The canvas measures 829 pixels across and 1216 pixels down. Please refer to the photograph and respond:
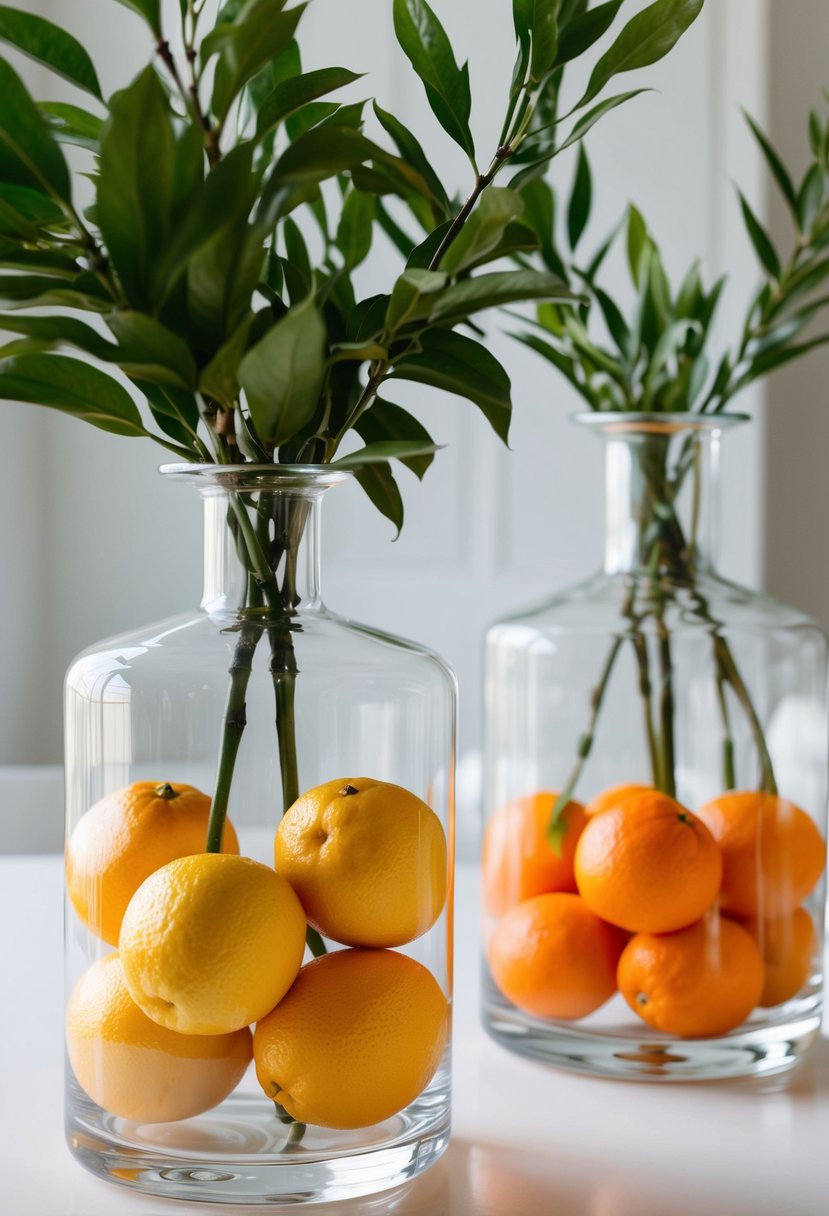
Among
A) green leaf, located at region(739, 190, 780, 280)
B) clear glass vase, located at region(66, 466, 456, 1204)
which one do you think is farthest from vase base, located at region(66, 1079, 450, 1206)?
green leaf, located at region(739, 190, 780, 280)

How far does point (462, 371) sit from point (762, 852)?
356 mm

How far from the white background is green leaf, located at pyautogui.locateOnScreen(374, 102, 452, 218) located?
177 cm

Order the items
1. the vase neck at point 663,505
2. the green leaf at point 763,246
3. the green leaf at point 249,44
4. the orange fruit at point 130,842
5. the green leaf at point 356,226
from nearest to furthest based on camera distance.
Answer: the green leaf at point 249,44 < the orange fruit at point 130,842 < the green leaf at point 356,226 < the vase neck at point 663,505 < the green leaf at point 763,246

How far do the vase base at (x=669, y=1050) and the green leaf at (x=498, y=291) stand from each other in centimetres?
42

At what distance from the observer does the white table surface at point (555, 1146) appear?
20.9 inches

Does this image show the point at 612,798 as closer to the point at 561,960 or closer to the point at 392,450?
the point at 561,960

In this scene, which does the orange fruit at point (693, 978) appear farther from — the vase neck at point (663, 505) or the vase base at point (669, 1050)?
the vase neck at point (663, 505)

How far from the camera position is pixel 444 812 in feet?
1.85

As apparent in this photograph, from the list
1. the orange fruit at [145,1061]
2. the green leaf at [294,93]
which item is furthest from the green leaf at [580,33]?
the orange fruit at [145,1061]

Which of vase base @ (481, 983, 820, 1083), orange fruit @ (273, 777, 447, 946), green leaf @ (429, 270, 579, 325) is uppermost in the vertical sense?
green leaf @ (429, 270, 579, 325)

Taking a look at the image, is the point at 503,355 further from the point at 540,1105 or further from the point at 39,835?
the point at 540,1105

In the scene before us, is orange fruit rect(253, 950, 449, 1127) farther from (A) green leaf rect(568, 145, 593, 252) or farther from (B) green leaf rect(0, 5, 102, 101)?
(A) green leaf rect(568, 145, 593, 252)

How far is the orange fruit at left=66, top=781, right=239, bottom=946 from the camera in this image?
51cm

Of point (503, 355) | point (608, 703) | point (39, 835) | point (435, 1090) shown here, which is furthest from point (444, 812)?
point (503, 355)
